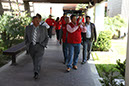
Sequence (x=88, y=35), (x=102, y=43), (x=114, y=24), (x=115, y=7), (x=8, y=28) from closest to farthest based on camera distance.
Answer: (x=88, y=35)
(x=8, y=28)
(x=102, y=43)
(x=114, y=24)
(x=115, y=7)

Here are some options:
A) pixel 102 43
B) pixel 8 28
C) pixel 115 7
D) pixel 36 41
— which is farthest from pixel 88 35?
pixel 115 7

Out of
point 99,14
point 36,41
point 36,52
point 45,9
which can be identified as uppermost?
point 45,9

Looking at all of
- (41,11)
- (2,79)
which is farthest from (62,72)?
(41,11)

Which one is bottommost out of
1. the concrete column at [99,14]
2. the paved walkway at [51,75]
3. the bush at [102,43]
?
the paved walkway at [51,75]

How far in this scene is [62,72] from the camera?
5.66m

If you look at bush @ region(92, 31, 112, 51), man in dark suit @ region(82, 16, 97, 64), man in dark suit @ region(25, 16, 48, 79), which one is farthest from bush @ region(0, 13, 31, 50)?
bush @ region(92, 31, 112, 51)

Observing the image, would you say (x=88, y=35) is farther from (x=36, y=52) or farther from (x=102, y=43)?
(x=102, y=43)

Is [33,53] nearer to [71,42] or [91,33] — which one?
[71,42]

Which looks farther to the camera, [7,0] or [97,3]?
[7,0]

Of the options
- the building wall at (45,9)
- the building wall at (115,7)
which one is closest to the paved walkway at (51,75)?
the building wall at (45,9)

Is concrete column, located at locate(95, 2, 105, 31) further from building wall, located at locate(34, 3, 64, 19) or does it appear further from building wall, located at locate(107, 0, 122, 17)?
building wall, located at locate(107, 0, 122, 17)

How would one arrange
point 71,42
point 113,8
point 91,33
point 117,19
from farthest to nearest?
point 113,8 → point 117,19 → point 91,33 → point 71,42

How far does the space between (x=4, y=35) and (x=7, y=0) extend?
2.46m

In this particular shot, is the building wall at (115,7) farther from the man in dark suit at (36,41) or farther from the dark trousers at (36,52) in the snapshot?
the dark trousers at (36,52)
